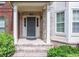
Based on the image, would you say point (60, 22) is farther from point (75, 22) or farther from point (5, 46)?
point (5, 46)

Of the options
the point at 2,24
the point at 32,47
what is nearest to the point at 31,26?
the point at 2,24

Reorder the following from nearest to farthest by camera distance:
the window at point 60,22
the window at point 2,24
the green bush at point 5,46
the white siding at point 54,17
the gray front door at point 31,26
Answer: the green bush at point 5,46, the white siding at point 54,17, the window at point 60,22, the window at point 2,24, the gray front door at point 31,26

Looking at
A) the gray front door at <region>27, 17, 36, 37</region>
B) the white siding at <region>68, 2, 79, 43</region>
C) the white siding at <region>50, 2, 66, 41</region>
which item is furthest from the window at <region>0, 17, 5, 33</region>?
the white siding at <region>68, 2, 79, 43</region>

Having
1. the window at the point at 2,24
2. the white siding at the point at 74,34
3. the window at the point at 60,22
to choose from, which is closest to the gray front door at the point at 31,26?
the window at the point at 2,24

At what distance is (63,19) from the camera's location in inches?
477

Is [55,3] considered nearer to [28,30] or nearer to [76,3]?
[76,3]

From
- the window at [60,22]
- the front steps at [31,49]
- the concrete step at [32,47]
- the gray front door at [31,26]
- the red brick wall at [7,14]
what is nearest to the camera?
the front steps at [31,49]

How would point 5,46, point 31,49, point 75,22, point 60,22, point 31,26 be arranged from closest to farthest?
point 5,46 < point 31,49 < point 75,22 < point 60,22 < point 31,26

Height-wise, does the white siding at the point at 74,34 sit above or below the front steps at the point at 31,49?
above

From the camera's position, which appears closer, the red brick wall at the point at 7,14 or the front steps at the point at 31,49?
the front steps at the point at 31,49

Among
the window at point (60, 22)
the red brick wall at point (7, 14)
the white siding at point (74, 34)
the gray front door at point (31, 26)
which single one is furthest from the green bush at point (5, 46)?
the gray front door at point (31, 26)

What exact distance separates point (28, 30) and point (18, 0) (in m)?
4.91

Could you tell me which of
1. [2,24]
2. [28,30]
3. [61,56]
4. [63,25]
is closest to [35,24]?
[28,30]

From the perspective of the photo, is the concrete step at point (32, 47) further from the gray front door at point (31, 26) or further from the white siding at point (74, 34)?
the gray front door at point (31, 26)
